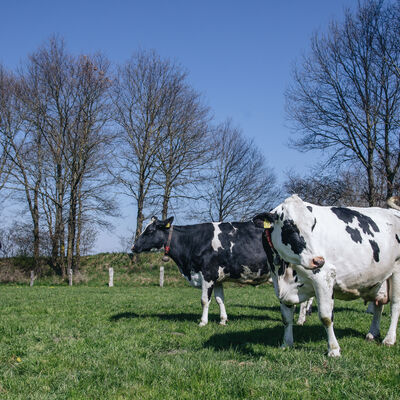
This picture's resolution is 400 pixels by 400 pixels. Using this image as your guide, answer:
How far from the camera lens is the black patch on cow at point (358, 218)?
630 cm

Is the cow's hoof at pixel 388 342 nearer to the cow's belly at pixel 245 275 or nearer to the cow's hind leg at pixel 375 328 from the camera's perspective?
the cow's hind leg at pixel 375 328

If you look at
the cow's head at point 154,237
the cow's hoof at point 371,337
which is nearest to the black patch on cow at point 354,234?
the cow's hoof at point 371,337

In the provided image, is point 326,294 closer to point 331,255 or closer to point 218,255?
point 331,255

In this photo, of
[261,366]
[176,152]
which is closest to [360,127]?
[176,152]

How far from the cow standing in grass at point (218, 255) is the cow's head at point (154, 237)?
0.28m

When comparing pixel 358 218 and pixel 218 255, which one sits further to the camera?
pixel 218 255

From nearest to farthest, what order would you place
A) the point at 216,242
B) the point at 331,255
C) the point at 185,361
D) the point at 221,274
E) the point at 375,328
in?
the point at 185,361, the point at 331,255, the point at 375,328, the point at 221,274, the point at 216,242

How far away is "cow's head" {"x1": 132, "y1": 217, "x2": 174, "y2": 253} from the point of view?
33.8 feet

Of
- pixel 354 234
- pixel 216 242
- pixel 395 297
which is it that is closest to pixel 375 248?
pixel 354 234

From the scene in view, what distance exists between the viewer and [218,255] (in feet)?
30.8

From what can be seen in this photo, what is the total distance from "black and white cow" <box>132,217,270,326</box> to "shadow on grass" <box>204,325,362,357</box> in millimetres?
1738

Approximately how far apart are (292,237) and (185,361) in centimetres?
208

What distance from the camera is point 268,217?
609cm

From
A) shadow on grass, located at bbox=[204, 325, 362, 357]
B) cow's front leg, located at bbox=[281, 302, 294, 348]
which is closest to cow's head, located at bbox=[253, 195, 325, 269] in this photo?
cow's front leg, located at bbox=[281, 302, 294, 348]
